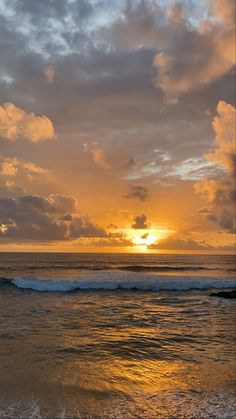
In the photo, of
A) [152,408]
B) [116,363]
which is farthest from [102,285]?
[152,408]

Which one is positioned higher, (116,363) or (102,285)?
(116,363)

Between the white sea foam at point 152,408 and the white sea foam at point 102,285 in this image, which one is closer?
the white sea foam at point 152,408

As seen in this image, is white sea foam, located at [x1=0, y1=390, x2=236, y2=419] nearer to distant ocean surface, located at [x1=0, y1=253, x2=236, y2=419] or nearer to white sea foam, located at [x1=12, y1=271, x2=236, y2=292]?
distant ocean surface, located at [x1=0, y1=253, x2=236, y2=419]

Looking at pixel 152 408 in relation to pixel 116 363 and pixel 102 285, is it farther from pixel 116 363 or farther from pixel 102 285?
pixel 102 285

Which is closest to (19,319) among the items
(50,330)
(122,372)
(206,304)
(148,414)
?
(50,330)

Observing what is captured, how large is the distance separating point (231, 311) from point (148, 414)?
17.1 metres

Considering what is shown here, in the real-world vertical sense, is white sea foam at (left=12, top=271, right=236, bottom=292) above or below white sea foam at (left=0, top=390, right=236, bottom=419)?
below

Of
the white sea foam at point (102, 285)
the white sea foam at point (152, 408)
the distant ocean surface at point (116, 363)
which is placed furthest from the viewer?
the white sea foam at point (102, 285)

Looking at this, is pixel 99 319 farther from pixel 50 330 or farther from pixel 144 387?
pixel 144 387

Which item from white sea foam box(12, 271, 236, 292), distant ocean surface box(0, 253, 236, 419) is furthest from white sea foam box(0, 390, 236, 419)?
white sea foam box(12, 271, 236, 292)

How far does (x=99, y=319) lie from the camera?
60.7ft

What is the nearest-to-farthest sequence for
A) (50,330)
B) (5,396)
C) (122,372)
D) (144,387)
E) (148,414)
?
(148,414) < (5,396) < (144,387) < (122,372) < (50,330)

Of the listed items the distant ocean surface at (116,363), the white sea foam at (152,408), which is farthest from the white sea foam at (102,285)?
the white sea foam at (152,408)

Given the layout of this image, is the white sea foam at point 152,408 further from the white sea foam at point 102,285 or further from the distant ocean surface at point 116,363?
the white sea foam at point 102,285
